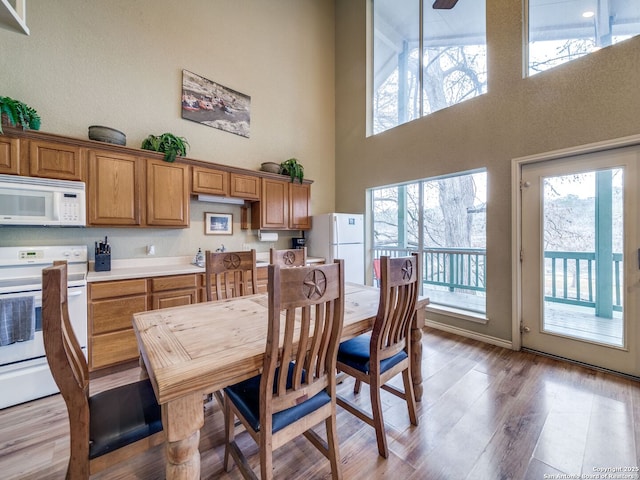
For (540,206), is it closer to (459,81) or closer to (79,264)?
(459,81)

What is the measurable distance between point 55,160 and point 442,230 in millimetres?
4439

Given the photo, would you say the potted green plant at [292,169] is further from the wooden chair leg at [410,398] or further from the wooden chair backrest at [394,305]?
the wooden chair leg at [410,398]

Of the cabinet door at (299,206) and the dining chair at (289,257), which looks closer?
the dining chair at (289,257)

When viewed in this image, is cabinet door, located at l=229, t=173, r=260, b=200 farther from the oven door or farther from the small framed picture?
the oven door

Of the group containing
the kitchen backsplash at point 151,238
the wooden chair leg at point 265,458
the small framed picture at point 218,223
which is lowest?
the wooden chair leg at point 265,458

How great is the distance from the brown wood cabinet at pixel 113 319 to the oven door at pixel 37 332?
0.10 m

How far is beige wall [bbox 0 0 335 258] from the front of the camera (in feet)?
8.25

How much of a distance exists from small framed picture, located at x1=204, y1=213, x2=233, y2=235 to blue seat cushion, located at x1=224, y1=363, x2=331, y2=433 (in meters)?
2.62

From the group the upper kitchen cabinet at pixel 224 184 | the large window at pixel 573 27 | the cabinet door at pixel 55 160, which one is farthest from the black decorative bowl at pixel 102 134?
the large window at pixel 573 27

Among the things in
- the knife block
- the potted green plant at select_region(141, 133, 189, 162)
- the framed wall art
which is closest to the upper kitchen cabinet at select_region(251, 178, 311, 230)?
the framed wall art

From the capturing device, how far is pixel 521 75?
277cm

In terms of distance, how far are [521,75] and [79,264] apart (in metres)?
4.96

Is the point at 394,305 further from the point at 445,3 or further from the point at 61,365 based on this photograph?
the point at 445,3

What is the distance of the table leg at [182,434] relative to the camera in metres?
0.88
